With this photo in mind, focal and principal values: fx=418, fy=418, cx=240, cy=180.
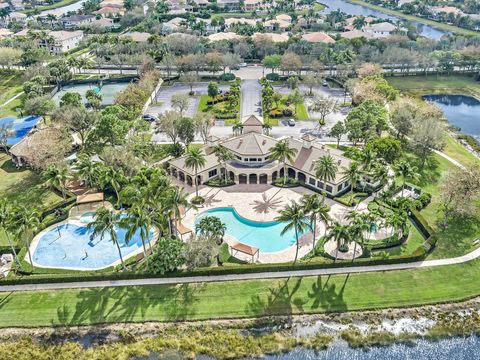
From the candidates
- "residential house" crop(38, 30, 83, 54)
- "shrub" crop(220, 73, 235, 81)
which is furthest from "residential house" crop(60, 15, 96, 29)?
"shrub" crop(220, 73, 235, 81)

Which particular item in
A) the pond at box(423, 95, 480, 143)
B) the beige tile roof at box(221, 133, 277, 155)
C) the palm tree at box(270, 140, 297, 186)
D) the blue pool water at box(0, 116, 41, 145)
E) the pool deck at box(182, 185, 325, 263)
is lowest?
the pond at box(423, 95, 480, 143)

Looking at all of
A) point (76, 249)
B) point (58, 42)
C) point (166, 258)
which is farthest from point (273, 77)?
point (166, 258)

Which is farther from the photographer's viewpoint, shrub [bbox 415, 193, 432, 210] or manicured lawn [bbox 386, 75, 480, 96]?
manicured lawn [bbox 386, 75, 480, 96]

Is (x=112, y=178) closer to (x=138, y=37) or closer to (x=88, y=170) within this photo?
(x=88, y=170)

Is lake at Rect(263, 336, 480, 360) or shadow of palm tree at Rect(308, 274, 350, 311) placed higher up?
shadow of palm tree at Rect(308, 274, 350, 311)

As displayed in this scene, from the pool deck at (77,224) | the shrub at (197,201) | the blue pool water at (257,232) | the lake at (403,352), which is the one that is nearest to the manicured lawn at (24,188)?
the pool deck at (77,224)

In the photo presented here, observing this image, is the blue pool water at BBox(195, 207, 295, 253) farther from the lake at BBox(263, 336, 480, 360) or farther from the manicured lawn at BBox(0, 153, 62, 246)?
the manicured lawn at BBox(0, 153, 62, 246)

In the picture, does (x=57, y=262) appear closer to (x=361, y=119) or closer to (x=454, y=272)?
(x=454, y=272)
